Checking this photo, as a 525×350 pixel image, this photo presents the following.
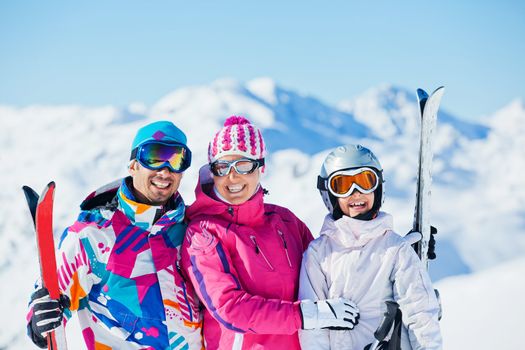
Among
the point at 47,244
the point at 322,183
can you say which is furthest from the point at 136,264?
the point at 322,183

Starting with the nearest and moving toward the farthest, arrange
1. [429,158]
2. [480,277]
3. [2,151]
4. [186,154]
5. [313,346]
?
[313,346] < [186,154] < [429,158] < [480,277] < [2,151]

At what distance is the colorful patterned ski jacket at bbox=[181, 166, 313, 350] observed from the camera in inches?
109

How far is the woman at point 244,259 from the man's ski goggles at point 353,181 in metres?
0.40

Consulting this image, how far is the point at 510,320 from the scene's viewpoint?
6.23 metres

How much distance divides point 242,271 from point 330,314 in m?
0.51

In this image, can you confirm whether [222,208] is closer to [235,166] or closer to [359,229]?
[235,166]

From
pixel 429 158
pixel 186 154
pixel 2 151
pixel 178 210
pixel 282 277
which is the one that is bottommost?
pixel 282 277

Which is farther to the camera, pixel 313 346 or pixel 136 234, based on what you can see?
pixel 136 234

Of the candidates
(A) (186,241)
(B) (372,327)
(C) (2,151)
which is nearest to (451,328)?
(B) (372,327)

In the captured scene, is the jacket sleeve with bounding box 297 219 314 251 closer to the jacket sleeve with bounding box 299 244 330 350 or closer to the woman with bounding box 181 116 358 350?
the woman with bounding box 181 116 358 350

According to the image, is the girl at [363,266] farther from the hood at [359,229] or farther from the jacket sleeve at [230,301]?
the jacket sleeve at [230,301]

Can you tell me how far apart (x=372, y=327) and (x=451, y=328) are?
13.3 ft

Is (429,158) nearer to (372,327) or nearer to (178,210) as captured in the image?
(372,327)

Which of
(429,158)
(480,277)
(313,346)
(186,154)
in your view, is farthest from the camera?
(480,277)
